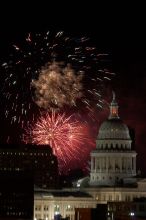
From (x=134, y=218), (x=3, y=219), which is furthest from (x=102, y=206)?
(x=3, y=219)

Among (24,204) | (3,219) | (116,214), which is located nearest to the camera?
(3,219)

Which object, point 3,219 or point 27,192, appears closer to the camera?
point 3,219

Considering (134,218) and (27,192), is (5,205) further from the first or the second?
(134,218)

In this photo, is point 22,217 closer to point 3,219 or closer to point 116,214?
point 3,219

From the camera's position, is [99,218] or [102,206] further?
[102,206]

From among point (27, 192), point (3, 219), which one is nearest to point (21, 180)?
point (27, 192)

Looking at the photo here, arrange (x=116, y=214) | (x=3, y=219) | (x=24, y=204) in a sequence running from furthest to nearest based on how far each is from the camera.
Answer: (x=116, y=214) < (x=24, y=204) < (x=3, y=219)
